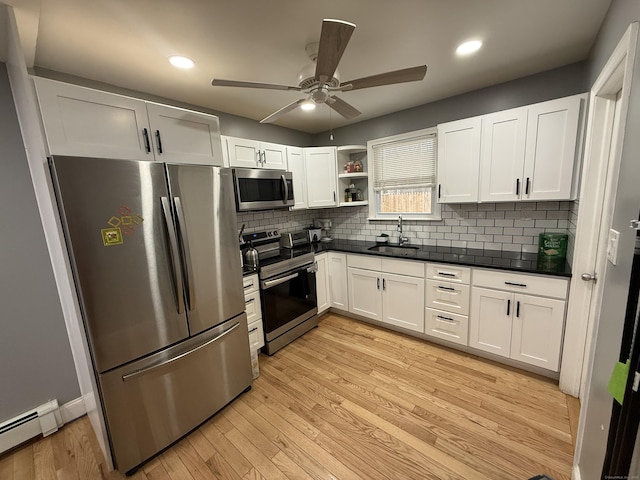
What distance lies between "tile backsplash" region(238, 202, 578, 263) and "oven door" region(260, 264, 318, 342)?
0.82 m

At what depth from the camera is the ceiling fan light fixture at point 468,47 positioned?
5.69 feet

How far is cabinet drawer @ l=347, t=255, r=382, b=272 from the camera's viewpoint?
2912 mm

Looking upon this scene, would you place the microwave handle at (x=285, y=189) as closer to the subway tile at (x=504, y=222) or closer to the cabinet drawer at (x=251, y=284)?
the cabinet drawer at (x=251, y=284)

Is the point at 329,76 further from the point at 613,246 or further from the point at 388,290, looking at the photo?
the point at 388,290

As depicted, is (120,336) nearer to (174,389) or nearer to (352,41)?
(174,389)

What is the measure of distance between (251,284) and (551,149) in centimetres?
Answer: 277

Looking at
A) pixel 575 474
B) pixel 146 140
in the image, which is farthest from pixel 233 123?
pixel 575 474

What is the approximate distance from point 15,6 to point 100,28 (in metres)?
0.32

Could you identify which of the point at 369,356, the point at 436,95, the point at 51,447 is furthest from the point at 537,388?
the point at 51,447

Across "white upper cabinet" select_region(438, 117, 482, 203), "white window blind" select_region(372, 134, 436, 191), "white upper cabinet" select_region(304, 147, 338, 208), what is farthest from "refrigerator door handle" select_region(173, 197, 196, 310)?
"white window blind" select_region(372, 134, 436, 191)

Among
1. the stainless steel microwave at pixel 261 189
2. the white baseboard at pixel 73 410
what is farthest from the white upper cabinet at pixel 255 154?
the white baseboard at pixel 73 410

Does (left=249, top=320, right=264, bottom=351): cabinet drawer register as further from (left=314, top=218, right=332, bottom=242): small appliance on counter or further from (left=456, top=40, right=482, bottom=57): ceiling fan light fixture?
(left=456, top=40, right=482, bottom=57): ceiling fan light fixture

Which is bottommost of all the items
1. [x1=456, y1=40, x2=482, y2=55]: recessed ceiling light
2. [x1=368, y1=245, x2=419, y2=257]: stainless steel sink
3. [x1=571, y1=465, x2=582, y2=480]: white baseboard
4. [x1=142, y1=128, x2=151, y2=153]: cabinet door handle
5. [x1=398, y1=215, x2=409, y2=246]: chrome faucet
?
[x1=571, y1=465, x2=582, y2=480]: white baseboard

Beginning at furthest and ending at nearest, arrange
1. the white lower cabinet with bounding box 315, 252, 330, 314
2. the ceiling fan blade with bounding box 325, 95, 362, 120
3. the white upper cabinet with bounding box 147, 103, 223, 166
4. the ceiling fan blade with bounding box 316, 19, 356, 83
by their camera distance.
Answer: the white lower cabinet with bounding box 315, 252, 330, 314, the ceiling fan blade with bounding box 325, 95, 362, 120, the white upper cabinet with bounding box 147, 103, 223, 166, the ceiling fan blade with bounding box 316, 19, 356, 83
